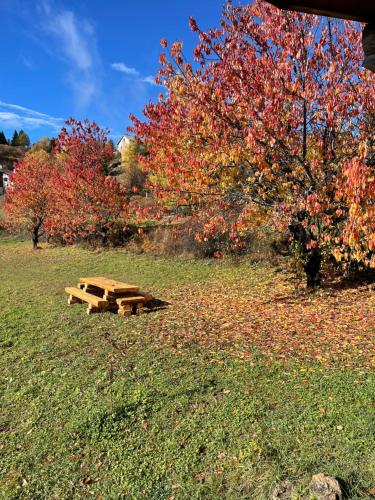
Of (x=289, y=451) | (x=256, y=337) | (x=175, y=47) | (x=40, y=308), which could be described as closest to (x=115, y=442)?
(x=289, y=451)

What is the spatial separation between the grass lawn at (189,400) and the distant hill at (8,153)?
86810 millimetres

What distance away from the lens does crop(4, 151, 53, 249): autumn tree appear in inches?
826

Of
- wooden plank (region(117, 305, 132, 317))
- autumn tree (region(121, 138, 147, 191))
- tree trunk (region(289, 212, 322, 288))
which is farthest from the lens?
autumn tree (region(121, 138, 147, 191))

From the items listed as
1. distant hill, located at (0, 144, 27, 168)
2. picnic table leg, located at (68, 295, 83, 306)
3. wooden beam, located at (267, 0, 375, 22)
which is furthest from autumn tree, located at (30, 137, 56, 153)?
wooden beam, located at (267, 0, 375, 22)

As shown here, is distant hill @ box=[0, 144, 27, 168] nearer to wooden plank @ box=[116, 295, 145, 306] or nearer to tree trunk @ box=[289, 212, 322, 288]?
wooden plank @ box=[116, 295, 145, 306]

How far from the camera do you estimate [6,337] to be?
7.12 metres

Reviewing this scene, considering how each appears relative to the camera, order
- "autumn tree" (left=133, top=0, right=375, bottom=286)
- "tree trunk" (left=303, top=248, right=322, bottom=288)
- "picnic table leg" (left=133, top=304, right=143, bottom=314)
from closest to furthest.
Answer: "autumn tree" (left=133, top=0, right=375, bottom=286) → "picnic table leg" (left=133, top=304, right=143, bottom=314) → "tree trunk" (left=303, top=248, right=322, bottom=288)

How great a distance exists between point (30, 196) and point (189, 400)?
18.8m

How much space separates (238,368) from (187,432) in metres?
1.51

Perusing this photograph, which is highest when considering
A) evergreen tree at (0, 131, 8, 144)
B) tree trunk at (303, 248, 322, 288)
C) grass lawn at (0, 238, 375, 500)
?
evergreen tree at (0, 131, 8, 144)

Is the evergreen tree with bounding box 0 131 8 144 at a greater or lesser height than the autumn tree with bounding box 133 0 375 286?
greater

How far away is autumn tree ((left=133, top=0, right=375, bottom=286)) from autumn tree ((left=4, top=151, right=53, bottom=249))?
1403 centimetres

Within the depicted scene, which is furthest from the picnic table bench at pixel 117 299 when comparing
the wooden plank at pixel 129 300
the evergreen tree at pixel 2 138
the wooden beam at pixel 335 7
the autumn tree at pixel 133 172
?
the evergreen tree at pixel 2 138

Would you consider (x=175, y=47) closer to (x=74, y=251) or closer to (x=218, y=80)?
(x=218, y=80)
